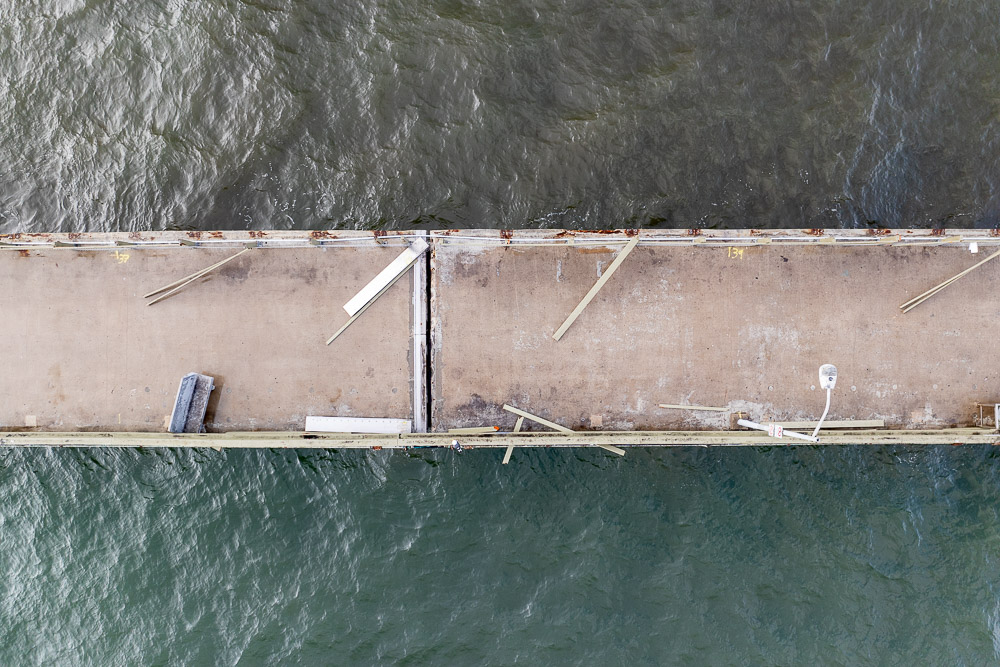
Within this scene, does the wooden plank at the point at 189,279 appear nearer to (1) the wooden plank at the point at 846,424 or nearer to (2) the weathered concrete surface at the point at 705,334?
(2) the weathered concrete surface at the point at 705,334

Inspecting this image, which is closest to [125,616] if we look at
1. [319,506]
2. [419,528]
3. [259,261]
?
[319,506]

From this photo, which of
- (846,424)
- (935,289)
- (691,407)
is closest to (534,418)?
(691,407)

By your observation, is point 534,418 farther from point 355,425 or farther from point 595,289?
point 355,425

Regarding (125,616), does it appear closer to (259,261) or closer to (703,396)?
(259,261)

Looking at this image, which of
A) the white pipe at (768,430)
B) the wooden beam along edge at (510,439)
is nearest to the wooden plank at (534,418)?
the wooden beam along edge at (510,439)

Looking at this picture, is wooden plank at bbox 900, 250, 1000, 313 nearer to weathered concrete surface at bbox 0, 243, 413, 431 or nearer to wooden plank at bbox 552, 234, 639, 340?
wooden plank at bbox 552, 234, 639, 340
